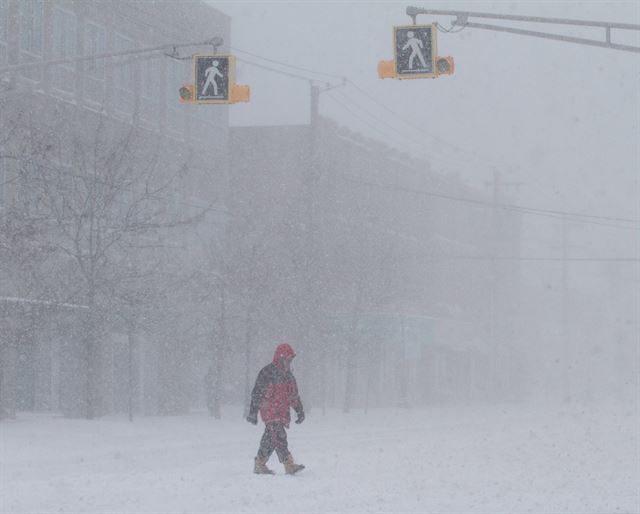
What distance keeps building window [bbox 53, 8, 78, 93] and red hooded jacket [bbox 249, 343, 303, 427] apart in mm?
20308

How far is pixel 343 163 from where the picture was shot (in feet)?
184

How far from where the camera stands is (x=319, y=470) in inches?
679

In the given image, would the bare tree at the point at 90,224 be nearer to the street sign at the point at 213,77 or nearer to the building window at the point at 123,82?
the building window at the point at 123,82

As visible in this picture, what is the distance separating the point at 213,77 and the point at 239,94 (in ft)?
1.62

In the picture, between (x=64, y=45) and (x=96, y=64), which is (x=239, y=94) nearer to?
(x=64, y=45)

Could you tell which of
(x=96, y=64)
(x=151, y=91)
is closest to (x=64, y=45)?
(x=96, y=64)

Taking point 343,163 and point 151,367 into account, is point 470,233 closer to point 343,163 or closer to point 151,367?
point 343,163

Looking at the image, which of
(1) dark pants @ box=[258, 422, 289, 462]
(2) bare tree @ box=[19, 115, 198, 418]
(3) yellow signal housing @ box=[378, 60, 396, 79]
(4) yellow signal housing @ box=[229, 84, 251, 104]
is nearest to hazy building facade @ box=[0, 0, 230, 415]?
(2) bare tree @ box=[19, 115, 198, 418]

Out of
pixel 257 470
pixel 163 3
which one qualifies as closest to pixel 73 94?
pixel 163 3

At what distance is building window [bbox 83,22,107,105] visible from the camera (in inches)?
1415

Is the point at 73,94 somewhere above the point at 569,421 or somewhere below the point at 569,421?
above

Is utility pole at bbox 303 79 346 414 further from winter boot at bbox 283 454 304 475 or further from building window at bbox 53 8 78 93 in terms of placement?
winter boot at bbox 283 454 304 475

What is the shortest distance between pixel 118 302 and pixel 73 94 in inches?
353

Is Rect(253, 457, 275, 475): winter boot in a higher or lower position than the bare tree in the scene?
lower
